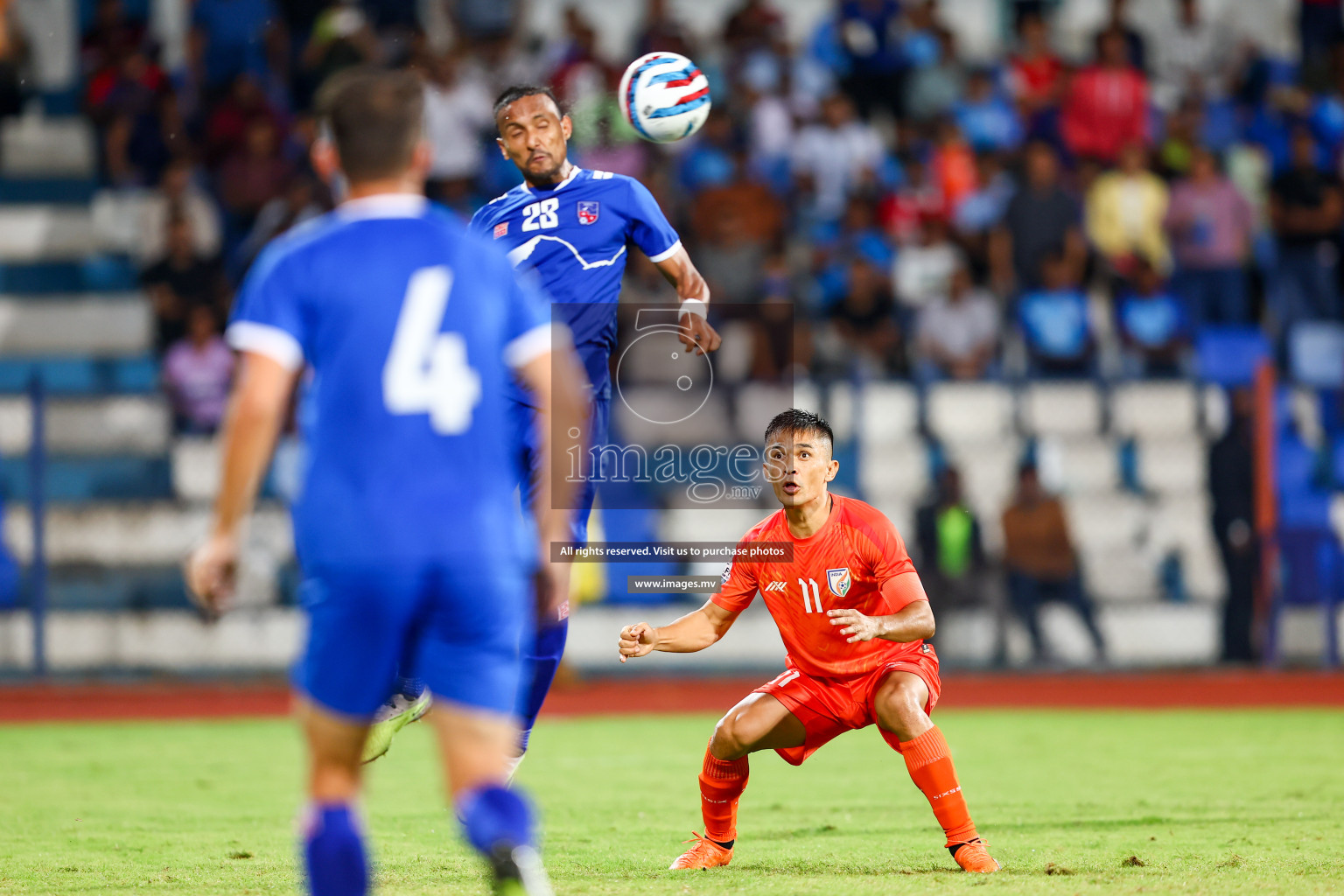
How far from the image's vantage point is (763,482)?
47.9 feet

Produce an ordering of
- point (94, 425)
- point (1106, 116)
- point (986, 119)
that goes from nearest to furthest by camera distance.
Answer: point (94, 425), point (1106, 116), point (986, 119)

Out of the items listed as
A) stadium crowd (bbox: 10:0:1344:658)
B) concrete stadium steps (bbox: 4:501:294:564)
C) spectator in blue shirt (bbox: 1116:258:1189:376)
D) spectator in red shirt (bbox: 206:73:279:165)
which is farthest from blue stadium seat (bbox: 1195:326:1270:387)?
spectator in red shirt (bbox: 206:73:279:165)

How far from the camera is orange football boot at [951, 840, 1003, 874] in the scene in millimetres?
5812

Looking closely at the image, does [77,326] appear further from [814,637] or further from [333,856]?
[333,856]

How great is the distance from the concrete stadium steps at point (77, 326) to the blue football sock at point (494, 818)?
14.4 metres

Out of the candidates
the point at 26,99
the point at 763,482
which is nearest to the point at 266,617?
the point at 763,482

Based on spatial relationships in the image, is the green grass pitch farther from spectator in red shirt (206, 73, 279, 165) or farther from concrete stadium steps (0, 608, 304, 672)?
spectator in red shirt (206, 73, 279, 165)

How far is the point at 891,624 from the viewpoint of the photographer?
5.84 m

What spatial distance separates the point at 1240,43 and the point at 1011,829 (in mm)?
15231

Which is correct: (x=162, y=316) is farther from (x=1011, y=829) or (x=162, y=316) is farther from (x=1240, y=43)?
(x=1240, y=43)

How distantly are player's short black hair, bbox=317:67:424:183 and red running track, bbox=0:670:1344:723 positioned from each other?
9.79 metres

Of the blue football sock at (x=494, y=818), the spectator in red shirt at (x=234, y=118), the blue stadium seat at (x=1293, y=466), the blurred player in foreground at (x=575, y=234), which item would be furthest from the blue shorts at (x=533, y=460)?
the spectator in red shirt at (x=234, y=118)

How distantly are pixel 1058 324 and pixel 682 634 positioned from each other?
10.4 m

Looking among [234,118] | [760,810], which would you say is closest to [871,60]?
[234,118]
